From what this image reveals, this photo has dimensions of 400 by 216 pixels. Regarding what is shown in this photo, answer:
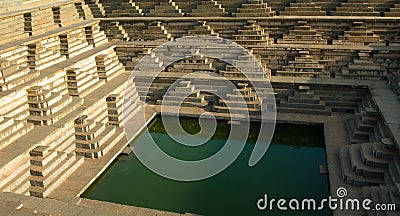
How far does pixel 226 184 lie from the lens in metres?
8.34

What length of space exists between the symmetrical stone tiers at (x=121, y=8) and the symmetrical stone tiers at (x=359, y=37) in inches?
354

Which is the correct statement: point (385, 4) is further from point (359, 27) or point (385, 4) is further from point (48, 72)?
point (48, 72)

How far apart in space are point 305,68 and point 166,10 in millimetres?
7008

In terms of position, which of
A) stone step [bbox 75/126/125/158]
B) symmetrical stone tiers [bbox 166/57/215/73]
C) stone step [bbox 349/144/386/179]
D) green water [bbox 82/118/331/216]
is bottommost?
green water [bbox 82/118/331/216]

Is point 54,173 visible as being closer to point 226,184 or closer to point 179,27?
point 226,184

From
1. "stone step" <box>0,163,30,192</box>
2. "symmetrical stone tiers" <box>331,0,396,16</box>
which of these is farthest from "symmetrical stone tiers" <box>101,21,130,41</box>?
"symmetrical stone tiers" <box>331,0,396,16</box>

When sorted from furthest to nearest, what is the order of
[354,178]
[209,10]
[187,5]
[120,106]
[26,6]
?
[187,5] < [209,10] < [26,6] < [120,106] < [354,178]

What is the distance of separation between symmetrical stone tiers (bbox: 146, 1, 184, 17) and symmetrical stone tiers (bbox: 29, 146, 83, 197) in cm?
927

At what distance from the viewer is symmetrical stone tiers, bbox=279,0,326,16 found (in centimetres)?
1468

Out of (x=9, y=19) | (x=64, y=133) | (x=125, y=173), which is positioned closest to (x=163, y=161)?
(x=125, y=173)

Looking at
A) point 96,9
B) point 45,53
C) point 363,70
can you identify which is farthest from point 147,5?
point 363,70

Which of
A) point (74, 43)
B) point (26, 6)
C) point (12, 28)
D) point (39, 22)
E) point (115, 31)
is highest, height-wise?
point (26, 6)

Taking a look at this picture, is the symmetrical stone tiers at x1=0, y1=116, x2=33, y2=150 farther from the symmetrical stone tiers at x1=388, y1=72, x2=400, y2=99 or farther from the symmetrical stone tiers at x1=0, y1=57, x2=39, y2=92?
the symmetrical stone tiers at x1=388, y1=72, x2=400, y2=99

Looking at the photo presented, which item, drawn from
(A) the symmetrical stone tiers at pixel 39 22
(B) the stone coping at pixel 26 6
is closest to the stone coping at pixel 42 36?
(A) the symmetrical stone tiers at pixel 39 22
